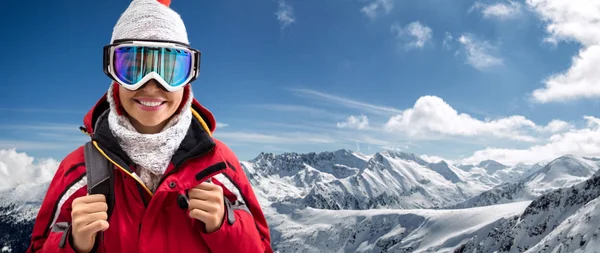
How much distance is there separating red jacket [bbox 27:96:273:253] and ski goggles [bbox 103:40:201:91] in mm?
520

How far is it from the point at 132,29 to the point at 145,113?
0.86 meters

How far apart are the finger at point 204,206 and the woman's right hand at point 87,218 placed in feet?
2.35

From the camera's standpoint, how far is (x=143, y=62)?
13.0 ft

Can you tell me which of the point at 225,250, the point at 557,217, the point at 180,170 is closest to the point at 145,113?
the point at 180,170

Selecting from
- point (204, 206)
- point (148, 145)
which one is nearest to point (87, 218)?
point (148, 145)

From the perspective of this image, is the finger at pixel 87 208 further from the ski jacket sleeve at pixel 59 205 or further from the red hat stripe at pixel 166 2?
the red hat stripe at pixel 166 2

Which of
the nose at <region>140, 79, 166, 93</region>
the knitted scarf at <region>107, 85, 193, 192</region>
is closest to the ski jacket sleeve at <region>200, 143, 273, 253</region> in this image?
the knitted scarf at <region>107, 85, 193, 192</region>

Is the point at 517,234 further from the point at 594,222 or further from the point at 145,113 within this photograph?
the point at 145,113

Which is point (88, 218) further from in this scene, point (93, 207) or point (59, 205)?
point (59, 205)

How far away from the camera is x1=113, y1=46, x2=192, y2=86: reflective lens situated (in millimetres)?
3963

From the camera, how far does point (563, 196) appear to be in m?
131

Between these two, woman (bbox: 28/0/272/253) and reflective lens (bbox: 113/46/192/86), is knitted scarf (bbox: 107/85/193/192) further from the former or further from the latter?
reflective lens (bbox: 113/46/192/86)

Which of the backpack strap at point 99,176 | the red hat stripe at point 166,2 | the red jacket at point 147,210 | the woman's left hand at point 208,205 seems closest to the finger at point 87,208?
the backpack strap at point 99,176

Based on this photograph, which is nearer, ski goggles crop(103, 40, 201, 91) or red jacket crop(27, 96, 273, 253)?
red jacket crop(27, 96, 273, 253)
